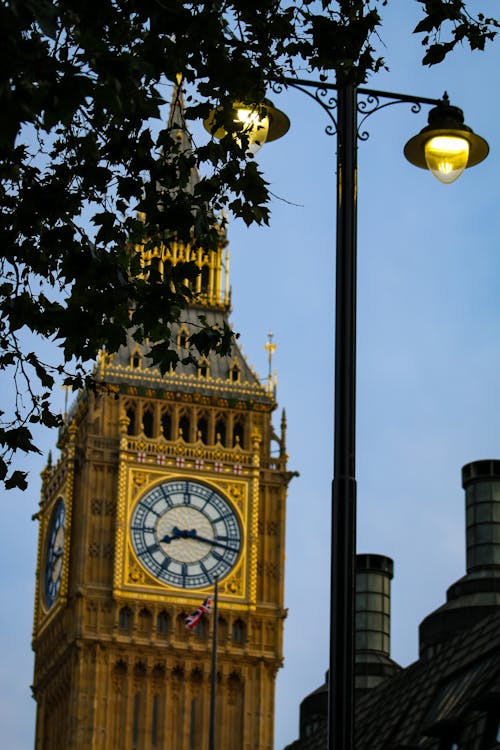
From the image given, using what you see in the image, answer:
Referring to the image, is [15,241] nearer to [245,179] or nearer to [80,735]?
[245,179]

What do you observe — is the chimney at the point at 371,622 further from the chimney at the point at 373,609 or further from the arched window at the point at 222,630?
the arched window at the point at 222,630

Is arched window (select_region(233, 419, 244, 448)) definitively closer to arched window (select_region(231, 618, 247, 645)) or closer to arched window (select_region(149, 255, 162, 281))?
arched window (select_region(231, 618, 247, 645))

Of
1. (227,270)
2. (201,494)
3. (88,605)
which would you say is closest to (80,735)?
(88,605)

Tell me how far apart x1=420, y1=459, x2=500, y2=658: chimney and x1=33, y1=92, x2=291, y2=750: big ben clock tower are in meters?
16.8

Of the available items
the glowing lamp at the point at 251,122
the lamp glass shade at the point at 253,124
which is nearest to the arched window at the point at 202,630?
the glowing lamp at the point at 251,122

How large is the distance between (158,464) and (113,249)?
7647 centimetres

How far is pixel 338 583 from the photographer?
811 inches

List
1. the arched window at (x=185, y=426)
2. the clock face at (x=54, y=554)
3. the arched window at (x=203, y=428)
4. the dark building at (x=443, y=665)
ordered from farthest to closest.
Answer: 1. the arched window at (x=203, y=428)
2. the arched window at (x=185, y=426)
3. the clock face at (x=54, y=554)
4. the dark building at (x=443, y=665)

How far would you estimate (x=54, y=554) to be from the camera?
100375 millimetres

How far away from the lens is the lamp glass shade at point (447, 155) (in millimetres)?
24500

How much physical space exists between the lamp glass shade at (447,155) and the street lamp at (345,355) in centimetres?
1

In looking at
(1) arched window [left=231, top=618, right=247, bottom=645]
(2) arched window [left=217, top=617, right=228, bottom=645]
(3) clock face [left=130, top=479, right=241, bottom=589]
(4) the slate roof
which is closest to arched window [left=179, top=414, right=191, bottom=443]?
(3) clock face [left=130, top=479, right=241, bottom=589]

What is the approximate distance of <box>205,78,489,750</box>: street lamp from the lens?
2028 centimetres

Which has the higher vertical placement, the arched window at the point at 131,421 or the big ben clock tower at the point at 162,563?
the arched window at the point at 131,421
